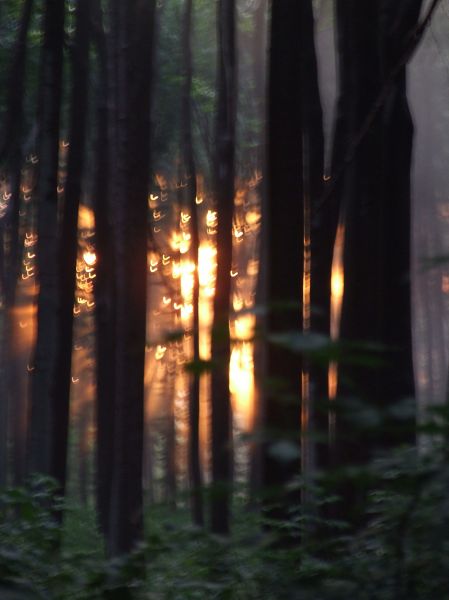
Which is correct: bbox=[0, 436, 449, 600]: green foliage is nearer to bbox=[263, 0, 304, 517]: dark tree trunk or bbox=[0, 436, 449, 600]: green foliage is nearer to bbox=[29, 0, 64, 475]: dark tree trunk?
bbox=[263, 0, 304, 517]: dark tree trunk

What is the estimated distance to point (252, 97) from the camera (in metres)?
27.8

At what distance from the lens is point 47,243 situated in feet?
38.7

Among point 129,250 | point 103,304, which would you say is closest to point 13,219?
point 103,304

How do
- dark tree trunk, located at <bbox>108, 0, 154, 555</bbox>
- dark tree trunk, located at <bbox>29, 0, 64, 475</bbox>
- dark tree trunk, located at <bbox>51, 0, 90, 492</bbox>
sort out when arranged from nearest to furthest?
1. dark tree trunk, located at <bbox>108, 0, 154, 555</bbox>
2. dark tree trunk, located at <bbox>29, 0, 64, 475</bbox>
3. dark tree trunk, located at <bbox>51, 0, 90, 492</bbox>

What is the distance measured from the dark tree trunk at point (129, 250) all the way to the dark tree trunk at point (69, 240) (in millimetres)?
2122

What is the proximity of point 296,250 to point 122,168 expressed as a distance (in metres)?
3.29

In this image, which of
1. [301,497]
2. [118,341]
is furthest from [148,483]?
[301,497]

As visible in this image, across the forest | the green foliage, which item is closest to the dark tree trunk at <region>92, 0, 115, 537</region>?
the forest

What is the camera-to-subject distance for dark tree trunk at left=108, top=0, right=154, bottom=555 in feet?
34.7

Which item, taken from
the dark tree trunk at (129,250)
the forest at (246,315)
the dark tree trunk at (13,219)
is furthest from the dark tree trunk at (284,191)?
the dark tree trunk at (13,219)

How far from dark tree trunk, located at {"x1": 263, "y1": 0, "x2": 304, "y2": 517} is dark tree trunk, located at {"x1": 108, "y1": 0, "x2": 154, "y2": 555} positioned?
1891 millimetres

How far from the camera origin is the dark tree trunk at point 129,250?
34.7 feet

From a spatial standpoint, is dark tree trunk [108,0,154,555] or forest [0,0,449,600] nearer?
forest [0,0,449,600]

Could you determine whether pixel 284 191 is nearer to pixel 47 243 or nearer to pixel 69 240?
pixel 47 243
